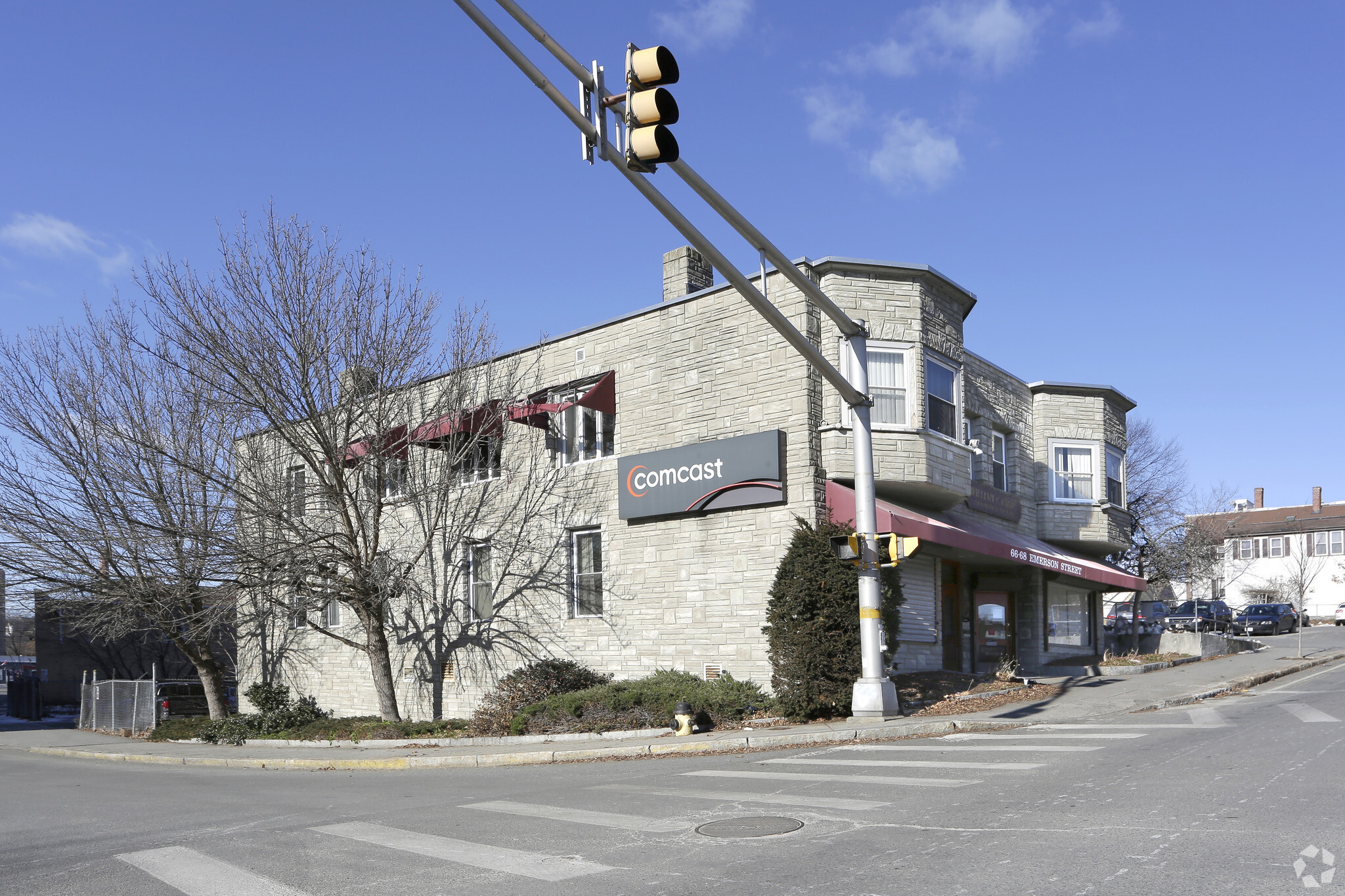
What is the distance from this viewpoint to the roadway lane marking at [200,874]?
625 cm

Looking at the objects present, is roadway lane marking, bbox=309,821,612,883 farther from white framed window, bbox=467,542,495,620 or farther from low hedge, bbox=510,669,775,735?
white framed window, bbox=467,542,495,620

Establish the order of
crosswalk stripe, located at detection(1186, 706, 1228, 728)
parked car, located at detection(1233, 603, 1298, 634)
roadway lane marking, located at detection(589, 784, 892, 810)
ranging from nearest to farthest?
roadway lane marking, located at detection(589, 784, 892, 810), crosswalk stripe, located at detection(1186, 706, 1228, 728), parked car, located at detection(1233, 603, 1298, 634)

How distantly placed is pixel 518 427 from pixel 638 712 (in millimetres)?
7990

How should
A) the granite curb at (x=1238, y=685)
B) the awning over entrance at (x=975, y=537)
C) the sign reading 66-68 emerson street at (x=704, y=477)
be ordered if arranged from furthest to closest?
the sign reading 66-68 emerson street at (x=704, y=477) < the awning over entrance at (x=975, y=537) < the granite curb at (x=1238, y=685)

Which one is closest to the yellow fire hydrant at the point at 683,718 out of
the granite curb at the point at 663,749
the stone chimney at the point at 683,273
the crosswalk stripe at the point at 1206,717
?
the granite curb at the point at 663,749

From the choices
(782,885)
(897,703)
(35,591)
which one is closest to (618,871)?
(782,885)

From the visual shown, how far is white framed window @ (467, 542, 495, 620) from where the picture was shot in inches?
869

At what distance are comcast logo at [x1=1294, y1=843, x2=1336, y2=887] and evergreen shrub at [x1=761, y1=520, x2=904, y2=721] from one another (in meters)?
9.39

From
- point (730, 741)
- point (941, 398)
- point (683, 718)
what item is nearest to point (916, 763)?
point (730, 741)

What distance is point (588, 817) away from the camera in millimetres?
8352

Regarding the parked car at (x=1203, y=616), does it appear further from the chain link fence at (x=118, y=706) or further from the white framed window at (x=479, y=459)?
the chain link fence at (x=118, y=706)

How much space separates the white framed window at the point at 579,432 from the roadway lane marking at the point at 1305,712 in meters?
12.4

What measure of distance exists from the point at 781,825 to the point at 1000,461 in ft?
60.9

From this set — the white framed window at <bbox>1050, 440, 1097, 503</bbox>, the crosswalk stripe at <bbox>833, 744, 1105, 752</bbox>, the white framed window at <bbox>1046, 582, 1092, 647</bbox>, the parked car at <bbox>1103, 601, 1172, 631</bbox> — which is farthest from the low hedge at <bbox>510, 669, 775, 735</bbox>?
the parked car at <bbox>1103, 601, 1172, 631</bbox>
